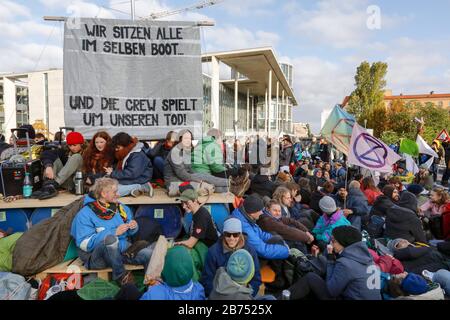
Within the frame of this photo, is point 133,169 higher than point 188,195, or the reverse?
point 133,169

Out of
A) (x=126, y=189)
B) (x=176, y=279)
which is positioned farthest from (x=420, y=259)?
(x=126, y=189)

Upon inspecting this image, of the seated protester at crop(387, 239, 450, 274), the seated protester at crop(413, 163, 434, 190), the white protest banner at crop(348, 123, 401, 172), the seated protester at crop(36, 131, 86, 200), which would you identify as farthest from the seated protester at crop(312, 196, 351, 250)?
the seated protester at crop(413, 163, 434, 190)

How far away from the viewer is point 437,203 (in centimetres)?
574

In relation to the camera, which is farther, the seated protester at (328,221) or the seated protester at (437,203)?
the seated protester at (437,203)

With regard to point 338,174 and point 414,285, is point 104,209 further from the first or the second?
point 338,174

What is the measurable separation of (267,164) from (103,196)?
6598 mm

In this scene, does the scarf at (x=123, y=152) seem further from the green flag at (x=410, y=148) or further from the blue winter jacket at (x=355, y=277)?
the green flag at (x=410, y=148)

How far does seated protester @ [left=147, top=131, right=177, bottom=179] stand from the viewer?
17.4 ft

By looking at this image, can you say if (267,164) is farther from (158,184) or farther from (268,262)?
(268,262)

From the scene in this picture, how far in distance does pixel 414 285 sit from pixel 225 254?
1.98 m

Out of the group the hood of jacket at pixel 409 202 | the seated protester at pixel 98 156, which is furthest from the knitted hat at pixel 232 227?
the hood of jacket at pixel 409 202

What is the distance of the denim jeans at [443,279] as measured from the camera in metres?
3.52

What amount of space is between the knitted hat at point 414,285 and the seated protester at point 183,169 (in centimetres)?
260

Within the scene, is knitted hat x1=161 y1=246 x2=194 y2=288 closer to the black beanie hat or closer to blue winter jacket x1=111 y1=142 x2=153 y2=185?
the black beanie hat
